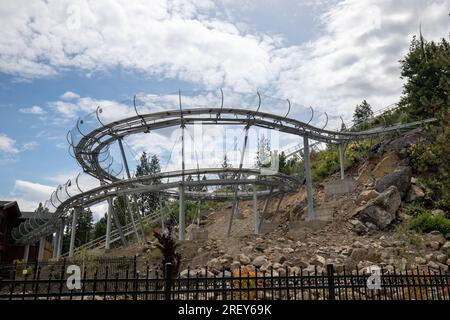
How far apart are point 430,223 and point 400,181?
18.1 ft

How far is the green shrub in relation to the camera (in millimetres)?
19422

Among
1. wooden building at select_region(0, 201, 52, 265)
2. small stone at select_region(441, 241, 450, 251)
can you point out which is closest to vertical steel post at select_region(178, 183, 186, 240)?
small stone at select_region(441, 241, 450, 251)

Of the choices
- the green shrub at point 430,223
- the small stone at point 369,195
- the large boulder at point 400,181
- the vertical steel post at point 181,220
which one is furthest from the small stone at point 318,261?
the large boulder at point 400,181

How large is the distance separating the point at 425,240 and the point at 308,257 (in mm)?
6097

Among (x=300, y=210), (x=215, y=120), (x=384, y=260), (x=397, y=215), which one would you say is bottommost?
(x=384, y=260)

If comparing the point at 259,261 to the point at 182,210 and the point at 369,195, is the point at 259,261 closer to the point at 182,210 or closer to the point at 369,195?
the point at 182,210

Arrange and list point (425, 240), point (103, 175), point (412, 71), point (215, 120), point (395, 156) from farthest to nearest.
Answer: point (412, 71) → point (395, 156) → point (103, 175) → point (215, 120) → point (425, 240)

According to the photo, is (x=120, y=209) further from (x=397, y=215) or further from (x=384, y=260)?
(x=384, y=260)

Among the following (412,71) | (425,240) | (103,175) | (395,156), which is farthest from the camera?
(412,71)

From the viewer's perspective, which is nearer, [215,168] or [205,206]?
[215,168]

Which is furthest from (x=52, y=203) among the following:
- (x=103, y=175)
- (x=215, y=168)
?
(x=215, y=168)

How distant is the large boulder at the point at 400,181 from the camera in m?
24.6

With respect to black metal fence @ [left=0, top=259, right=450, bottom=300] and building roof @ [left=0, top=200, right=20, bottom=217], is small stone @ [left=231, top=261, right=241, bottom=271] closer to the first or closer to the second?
black metal fence @ [left=0, top=259, right=450, bottom=300]

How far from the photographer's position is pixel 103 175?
26984 mm
